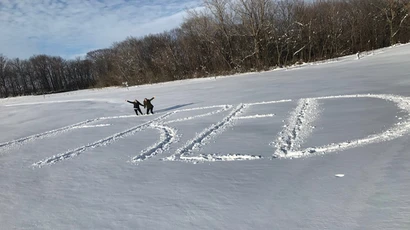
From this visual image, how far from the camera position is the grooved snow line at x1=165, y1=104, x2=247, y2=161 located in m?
8.31

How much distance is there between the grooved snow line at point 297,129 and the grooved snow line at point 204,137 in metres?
2.33

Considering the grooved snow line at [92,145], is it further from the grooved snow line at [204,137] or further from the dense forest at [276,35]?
the dense forest at [276,35]

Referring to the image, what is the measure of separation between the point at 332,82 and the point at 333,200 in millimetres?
14569

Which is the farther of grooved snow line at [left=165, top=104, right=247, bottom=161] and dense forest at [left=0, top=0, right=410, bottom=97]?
dense forest at [left=0, top=0, right=410, bottom=97]

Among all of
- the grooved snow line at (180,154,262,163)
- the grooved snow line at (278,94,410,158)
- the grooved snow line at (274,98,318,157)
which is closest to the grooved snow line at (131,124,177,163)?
the grooved snow line at (180,154,262,163)

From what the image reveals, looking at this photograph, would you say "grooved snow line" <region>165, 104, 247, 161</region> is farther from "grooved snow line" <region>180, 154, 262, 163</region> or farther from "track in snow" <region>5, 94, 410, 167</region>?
"grooved snow line" <region>180, 154, 262, 163</region>

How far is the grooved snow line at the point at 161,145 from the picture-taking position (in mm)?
8354

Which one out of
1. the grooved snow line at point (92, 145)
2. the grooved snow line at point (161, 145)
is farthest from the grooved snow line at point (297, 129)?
the grooved snow line at point (92, 145)

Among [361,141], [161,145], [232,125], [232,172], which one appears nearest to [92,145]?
[161,145]

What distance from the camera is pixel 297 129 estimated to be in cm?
897

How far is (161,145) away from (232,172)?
12.5 feet

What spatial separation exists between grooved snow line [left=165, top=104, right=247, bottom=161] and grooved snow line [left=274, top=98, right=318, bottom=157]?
2.33 metres

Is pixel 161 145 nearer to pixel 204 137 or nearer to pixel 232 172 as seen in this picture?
pixel 204 137

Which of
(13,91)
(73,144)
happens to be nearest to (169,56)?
(73,144)
